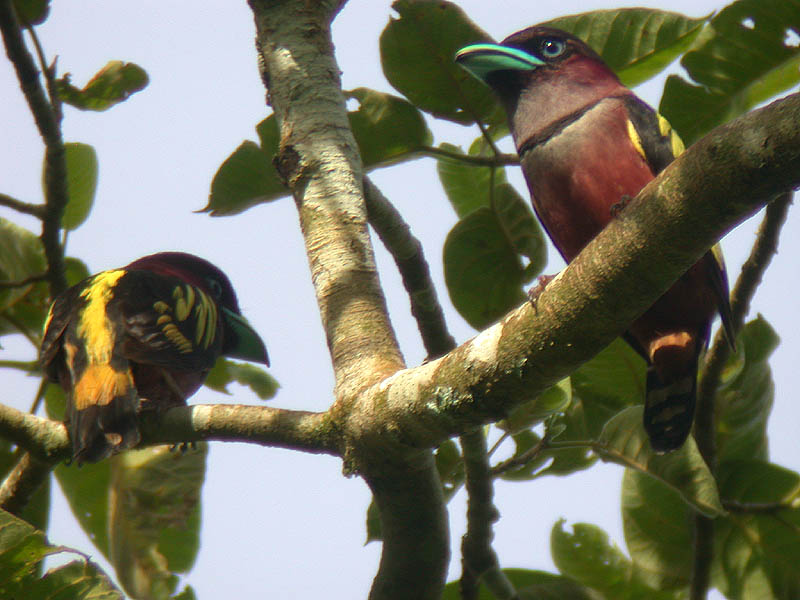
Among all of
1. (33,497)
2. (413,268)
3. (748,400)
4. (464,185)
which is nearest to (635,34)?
(464,185)

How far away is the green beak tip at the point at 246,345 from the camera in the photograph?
15.0 feet

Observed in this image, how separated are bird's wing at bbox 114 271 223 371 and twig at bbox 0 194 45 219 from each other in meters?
0.54

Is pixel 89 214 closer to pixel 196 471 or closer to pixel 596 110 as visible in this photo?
pixel 196 471

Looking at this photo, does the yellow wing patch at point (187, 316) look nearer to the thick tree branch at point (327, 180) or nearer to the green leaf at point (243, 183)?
→ the green leaf at point (243, 183)

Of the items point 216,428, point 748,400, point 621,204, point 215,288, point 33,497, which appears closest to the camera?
point 216,428

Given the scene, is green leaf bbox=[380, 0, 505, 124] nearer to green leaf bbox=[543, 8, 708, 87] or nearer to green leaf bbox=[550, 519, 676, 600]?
green leaf bbox=[543, 8, 708, 87]

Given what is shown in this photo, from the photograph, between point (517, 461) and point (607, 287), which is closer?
point (607, 287)

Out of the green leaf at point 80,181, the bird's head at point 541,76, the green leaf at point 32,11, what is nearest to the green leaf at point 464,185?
the bird's head at point 541,76

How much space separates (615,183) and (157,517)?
2.02 meters

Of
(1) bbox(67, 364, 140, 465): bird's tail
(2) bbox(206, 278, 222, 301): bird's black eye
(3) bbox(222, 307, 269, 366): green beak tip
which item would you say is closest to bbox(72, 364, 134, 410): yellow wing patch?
(1) bbox(67, 364, 140, 465): bird's tail

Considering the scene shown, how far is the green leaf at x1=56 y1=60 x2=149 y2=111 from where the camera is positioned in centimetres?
369

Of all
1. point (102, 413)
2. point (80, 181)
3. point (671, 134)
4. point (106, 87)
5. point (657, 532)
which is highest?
point (106, 87)

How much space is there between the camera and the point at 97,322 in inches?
141

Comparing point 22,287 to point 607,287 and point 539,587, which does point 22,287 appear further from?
point 607,287
